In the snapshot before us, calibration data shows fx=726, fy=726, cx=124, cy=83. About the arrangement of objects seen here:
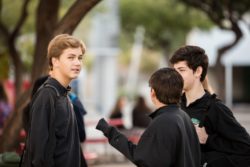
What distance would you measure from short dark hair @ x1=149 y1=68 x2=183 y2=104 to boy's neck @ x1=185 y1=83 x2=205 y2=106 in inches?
25.3

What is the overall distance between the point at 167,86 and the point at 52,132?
87cm

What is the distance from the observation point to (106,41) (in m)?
36.6

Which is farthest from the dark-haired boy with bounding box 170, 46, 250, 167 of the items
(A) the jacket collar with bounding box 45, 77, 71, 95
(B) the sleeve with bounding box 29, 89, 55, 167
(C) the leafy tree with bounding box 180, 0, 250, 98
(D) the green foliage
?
(C) the leafy tree with bounding box 180, 0, 250, 98

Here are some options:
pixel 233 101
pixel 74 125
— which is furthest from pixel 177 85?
pixel 233 101

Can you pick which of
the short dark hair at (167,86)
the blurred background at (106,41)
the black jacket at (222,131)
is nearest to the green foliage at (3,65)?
the blurred background at (106,41)

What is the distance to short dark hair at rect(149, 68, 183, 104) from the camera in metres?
4.78

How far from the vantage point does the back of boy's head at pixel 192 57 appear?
5426 mm

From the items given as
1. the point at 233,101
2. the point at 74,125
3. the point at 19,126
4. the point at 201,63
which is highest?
the point at 201,63

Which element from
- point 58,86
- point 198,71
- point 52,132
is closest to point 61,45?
point 58,86

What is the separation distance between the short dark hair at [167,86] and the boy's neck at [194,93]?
2.11 ft

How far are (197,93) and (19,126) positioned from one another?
4533mm

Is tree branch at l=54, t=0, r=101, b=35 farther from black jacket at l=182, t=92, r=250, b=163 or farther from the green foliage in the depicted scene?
the green foliage

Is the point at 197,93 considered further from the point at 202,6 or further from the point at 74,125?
the point at 202,6

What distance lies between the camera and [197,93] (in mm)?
5469
